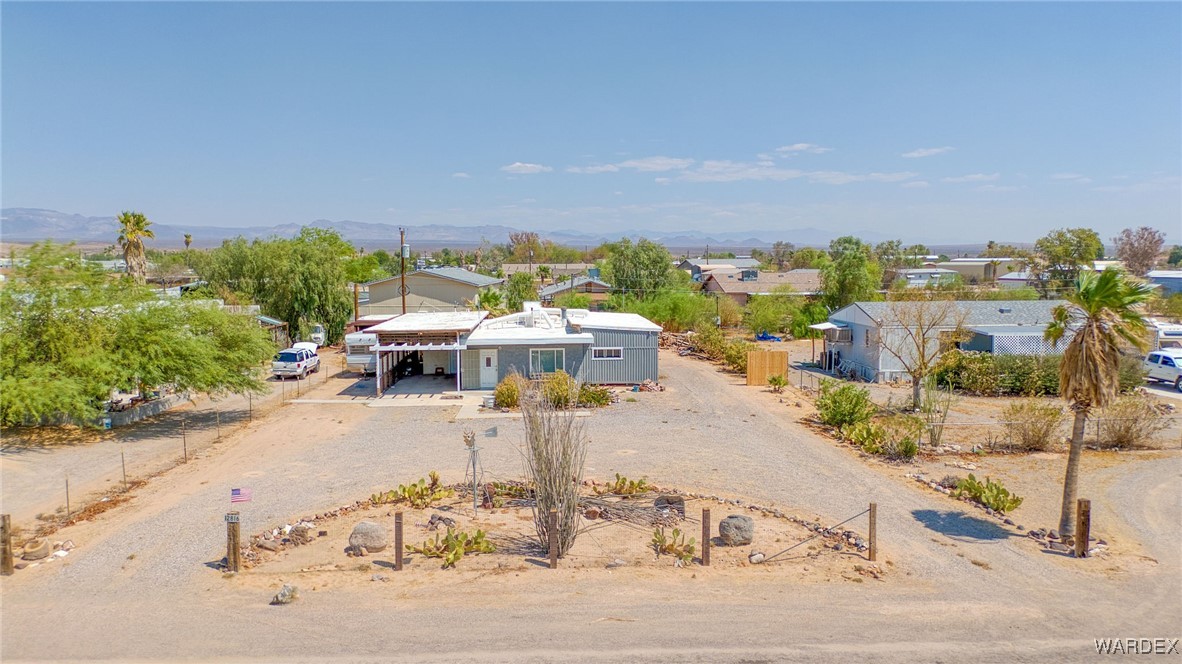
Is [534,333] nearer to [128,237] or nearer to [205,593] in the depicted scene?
[205,593]

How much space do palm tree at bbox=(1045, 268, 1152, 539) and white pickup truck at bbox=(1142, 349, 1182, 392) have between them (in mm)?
17954

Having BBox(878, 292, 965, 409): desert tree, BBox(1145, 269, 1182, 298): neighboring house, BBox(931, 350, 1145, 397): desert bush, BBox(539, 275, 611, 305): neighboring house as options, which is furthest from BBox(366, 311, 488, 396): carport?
BBox(1145, 269, 1182, 298): neighboring house

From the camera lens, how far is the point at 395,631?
9.27m

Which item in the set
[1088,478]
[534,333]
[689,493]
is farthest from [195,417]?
[1088,478]

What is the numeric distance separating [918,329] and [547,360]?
12.6m

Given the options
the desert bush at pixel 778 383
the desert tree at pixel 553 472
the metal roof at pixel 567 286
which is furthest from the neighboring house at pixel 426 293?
the desert tree at pixel 553 472

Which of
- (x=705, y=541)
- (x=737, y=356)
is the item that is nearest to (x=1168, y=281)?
(x=737, y=356)

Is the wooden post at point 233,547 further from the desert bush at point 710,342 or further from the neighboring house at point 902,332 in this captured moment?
the desert bush at point 710,342

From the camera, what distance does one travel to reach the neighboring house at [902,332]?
2739cm

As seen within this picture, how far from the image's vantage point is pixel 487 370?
88.3ft

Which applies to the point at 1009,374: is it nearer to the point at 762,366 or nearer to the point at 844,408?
the point at 762,366

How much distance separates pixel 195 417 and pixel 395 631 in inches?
643

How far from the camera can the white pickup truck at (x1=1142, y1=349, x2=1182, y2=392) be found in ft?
86.9

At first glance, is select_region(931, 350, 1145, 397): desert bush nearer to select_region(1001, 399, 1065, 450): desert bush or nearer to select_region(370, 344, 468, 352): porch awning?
select_region(1001, 399, 1065, 450): desert bush
